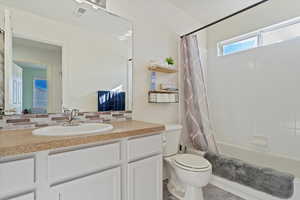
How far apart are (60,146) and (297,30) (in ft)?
9.01

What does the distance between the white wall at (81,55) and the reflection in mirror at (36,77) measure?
0.05m

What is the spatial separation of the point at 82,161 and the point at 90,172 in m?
0.09

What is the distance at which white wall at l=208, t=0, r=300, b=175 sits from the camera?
72.1 inches

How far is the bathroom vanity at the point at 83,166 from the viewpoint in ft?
2.36

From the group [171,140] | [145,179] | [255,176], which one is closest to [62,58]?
[145,179]

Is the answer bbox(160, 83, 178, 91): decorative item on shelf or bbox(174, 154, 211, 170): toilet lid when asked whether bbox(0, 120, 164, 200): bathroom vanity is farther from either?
bbox(160, 83, 178, 91): decorative item on shelf

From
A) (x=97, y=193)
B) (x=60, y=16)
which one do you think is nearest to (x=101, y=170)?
(x=97, y=193)

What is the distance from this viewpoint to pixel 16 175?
0.71m

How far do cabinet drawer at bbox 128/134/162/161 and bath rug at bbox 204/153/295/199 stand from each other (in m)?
0.99

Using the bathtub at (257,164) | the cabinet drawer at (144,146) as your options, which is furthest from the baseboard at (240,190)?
the cabinet drawer at (144,146)

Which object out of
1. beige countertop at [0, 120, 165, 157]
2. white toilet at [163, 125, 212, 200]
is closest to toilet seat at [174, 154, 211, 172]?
white toilet at [163, 125, 212, 200]

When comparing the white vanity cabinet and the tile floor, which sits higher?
the white vanity cabinet

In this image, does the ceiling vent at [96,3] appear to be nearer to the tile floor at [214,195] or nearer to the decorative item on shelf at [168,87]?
the decorative item on shelf at [168,87]

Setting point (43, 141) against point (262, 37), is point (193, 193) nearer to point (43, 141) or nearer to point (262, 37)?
point (43, 141)
